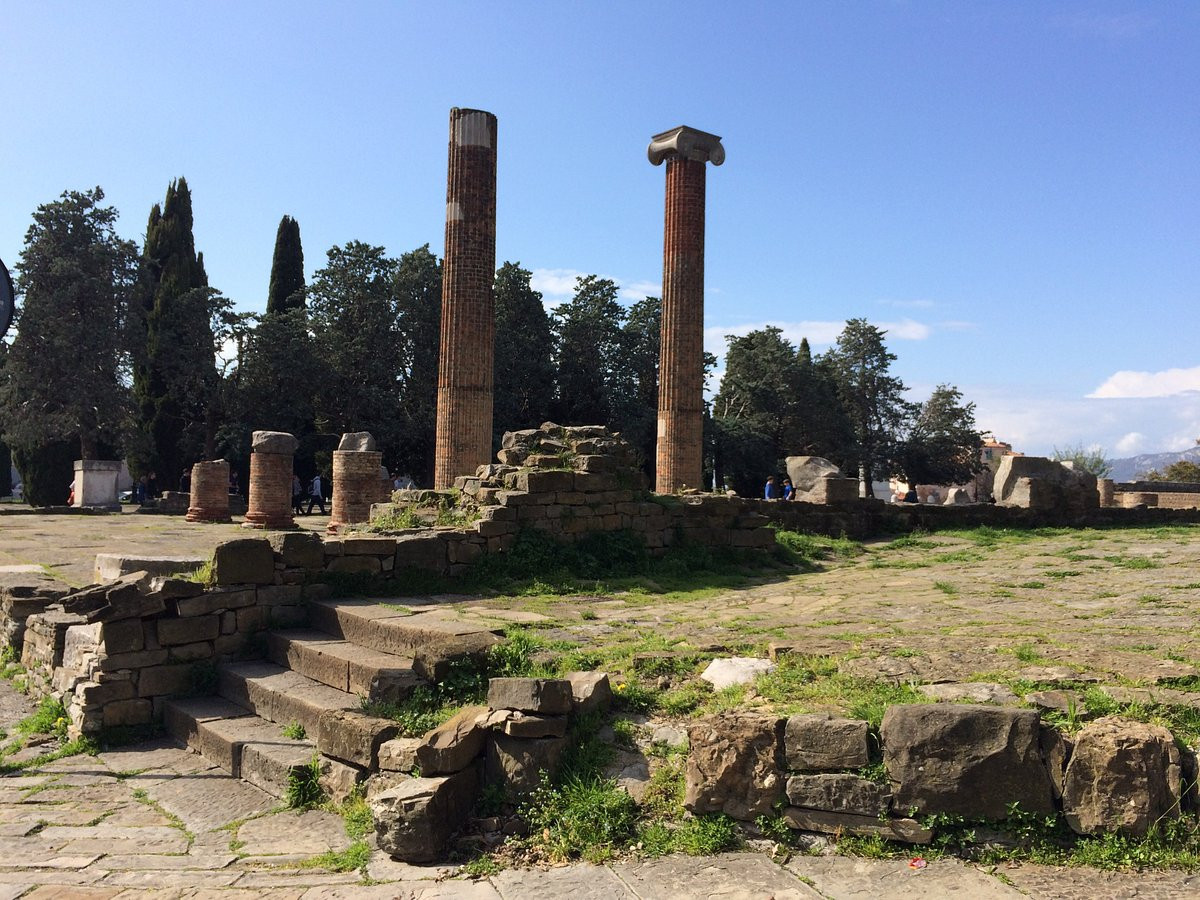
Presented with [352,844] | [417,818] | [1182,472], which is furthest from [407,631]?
[1182,472]

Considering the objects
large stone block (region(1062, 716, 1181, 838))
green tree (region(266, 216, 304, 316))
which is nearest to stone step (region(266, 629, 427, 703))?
large stone block (region(1062, 716, 1181, 838))

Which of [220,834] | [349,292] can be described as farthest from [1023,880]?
[349,292]

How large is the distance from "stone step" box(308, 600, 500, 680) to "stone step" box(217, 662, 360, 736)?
49 centimetres

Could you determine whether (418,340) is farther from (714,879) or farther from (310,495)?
(714,879)

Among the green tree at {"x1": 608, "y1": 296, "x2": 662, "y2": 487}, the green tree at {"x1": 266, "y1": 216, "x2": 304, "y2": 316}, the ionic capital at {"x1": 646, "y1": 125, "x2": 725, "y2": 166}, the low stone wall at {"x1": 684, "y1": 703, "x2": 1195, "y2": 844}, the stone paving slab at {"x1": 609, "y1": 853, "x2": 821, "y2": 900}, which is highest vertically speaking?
the green tree at {"x1": 266, "y1": 216, "x2": 304, "y2": 316}

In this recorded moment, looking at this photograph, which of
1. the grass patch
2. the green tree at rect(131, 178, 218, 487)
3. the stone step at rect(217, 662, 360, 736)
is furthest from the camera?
the green tree at rect(131, 178, 218, 487)

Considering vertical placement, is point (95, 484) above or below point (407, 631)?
above

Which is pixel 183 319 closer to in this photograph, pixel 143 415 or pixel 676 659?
pixel 143 415

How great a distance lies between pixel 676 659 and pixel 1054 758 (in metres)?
2.32

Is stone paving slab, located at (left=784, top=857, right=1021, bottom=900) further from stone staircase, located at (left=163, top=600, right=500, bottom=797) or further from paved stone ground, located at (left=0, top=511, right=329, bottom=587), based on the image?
paved stone ground, located at (left=0, top=511, right=329, bottom=587)

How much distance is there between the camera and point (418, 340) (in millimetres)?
32156

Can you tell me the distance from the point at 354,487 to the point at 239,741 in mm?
12815

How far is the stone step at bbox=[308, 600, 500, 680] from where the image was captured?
5605 millimetres

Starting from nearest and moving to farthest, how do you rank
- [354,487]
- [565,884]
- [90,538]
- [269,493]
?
[565,884] → [90,538] → [354,487] → [269,493]
